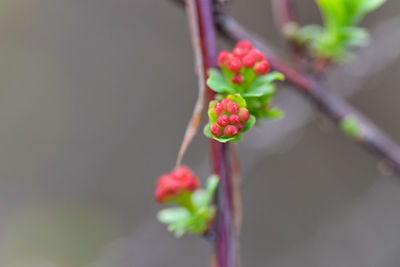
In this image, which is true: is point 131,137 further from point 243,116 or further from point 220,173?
point 243,116

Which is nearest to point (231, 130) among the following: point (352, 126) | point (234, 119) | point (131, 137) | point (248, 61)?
point (234, 119)

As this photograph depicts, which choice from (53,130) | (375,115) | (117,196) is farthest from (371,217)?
(53,130)

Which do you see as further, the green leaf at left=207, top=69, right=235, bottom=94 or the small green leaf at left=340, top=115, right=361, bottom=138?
the small green leaf at left=340, top=115, right=361, bottom=138

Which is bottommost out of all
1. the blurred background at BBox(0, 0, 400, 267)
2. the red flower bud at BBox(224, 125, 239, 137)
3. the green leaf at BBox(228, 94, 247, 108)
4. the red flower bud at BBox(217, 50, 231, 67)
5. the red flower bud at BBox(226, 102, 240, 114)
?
the red flower bud at BBox(224, 125, 239, 137)

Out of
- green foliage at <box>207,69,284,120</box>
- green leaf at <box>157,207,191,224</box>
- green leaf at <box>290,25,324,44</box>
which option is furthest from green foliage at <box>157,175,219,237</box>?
green leaf at <box>290,25,324,44</box>

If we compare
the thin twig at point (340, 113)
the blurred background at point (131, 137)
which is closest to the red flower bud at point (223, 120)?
the thin twig at point (340, 113)

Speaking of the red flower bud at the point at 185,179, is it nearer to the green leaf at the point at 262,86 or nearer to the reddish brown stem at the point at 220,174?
the reddish brown stem at the point at 220,174

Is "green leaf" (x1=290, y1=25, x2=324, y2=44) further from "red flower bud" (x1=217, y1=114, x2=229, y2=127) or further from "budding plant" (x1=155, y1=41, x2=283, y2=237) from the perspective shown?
"red flower bud" (x1=217, y1=114, x2=229, y2=127)
